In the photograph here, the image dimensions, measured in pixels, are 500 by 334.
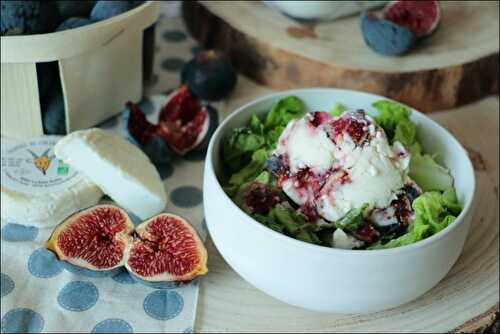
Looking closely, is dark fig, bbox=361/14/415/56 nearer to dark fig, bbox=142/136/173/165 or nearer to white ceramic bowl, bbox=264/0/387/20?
white ceramic bowl, bbox=264/0/387/20

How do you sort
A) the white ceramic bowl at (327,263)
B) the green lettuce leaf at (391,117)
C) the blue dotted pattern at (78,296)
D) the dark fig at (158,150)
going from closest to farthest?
the white ceramic bowl at (327,263) → the blue dotted pattern at (78,296) → the green lettuce leaf at (391,117) → the dark fig at (158,150)

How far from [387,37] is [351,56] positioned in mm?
75

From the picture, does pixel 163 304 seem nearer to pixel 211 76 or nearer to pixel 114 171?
pixel 114 171

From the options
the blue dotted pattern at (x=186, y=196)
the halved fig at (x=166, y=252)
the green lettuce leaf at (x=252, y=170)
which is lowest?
the blue dotted pattern at (x=186, y=196)

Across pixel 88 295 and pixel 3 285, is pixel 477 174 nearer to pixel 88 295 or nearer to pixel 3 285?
pixel 88 295

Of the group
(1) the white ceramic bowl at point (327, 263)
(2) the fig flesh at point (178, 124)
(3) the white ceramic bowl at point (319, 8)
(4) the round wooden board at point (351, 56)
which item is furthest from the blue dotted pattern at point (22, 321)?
(3) the white ceramic bowl at point (319, 8)

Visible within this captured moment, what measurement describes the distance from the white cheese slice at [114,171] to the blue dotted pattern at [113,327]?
0.20 metres

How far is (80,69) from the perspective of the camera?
3.98 ft

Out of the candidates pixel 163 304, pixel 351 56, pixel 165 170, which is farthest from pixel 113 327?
pixel 351 56

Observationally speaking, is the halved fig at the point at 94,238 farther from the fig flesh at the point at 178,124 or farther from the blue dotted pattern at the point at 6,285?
the fig flesh at the point at 178,124

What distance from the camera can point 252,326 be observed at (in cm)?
97

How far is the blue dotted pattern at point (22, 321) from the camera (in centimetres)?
95

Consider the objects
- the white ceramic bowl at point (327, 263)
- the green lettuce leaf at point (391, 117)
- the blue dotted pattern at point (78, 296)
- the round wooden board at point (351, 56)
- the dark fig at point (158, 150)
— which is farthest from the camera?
the round wooden board at point (351, 56)

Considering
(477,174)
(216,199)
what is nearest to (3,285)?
(216,199)
